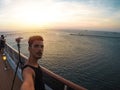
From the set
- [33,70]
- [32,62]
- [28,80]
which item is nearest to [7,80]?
[32,62]

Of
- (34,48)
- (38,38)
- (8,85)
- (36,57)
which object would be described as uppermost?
(38,38)

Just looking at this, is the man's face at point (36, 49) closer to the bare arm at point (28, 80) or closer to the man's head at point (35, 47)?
the man's head at point (35, 47)

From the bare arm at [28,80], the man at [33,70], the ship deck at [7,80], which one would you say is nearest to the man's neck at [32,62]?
the man at [33,70]

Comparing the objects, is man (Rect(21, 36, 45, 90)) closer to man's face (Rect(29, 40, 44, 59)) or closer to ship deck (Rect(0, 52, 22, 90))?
man's face (Rect(29, 40, 44, 59))

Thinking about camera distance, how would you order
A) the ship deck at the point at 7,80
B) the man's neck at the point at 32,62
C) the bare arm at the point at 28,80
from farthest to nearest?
the ship deck at the point at 7,80 → the man's neck at the point at 32,62 → the bare arm at the point at 28,80

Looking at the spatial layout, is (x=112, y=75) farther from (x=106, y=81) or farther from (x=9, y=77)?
(x=9, y=77)

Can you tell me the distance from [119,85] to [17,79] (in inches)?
839

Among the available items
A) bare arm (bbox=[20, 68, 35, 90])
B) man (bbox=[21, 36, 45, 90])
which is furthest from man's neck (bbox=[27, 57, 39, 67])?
bare arm (bbox=[20, 68, 35, 90])

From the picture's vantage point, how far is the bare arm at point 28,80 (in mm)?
1432

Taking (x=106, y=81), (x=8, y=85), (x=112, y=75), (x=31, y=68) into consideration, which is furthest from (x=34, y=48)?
(x=112, y=75)

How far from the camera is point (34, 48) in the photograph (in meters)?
1.85

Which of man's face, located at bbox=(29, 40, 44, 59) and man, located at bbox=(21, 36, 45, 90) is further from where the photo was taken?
man's face, located at bbox=(29, 40, 44, 59)

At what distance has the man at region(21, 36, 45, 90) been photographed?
4.89 ft

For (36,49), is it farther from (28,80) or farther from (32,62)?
(28,80)
